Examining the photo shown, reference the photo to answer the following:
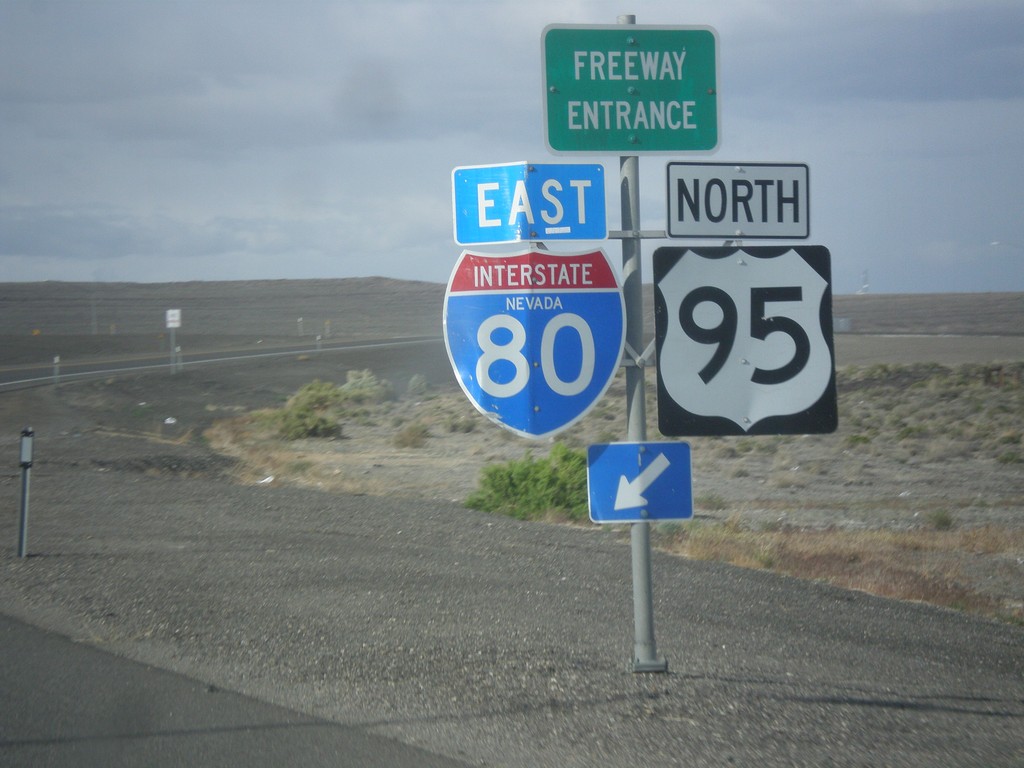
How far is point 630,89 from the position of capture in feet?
19.3

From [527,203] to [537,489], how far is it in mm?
12524

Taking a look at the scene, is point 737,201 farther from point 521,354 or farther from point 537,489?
point 537,489

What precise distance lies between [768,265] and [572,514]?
11537mm

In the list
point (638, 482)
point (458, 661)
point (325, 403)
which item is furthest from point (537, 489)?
point (325, 403)

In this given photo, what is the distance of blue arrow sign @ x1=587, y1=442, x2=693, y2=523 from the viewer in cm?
589

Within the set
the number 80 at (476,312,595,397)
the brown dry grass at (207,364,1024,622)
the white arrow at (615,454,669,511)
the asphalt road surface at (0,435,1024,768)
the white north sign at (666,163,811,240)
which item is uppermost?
the white north sign at (666,163,811,240)

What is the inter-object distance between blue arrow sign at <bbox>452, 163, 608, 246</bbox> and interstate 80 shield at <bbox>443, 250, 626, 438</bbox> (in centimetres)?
11

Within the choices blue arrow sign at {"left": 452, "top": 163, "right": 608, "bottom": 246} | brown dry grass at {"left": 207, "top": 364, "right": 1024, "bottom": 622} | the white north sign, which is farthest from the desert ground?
blue arrow sign at {"left": 452, "top": 163, "right": 608, "bottom": 246}

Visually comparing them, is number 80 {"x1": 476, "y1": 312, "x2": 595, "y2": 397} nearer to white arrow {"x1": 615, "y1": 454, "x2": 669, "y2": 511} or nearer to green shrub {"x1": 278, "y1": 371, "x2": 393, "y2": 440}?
white arrow {"x1": 615, "y1": 454, "x2": 669, "y2": 511}

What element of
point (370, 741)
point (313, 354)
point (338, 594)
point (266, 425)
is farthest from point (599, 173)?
point (313, 354)

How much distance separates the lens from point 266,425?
3697cm

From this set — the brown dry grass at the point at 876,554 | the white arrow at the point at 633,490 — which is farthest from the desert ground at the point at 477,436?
the white arrow at the point at 633,490

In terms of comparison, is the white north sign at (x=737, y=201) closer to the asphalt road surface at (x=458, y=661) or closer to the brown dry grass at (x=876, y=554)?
the asphalt road surface at (x=458, y=661)

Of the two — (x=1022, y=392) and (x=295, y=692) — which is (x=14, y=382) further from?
(x=295, y=692)
